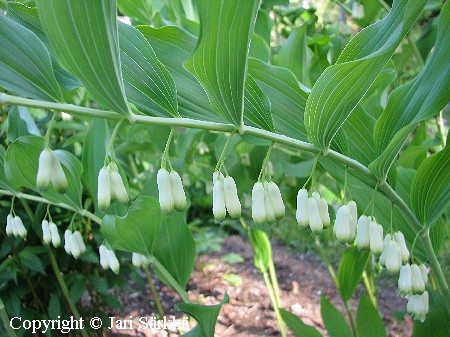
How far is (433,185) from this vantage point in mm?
1425

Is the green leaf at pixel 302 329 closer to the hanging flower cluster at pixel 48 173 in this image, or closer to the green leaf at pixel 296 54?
the green leaf at pixel 296 54

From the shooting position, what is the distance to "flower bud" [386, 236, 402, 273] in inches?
51.4

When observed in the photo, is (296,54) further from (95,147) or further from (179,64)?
(95,147)

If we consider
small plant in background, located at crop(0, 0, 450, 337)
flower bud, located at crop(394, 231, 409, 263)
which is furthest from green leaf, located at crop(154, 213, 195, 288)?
flower bud, located at crop(394, 231, 409, 263)

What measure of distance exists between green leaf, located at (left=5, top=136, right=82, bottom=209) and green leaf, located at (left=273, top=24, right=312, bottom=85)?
0.98 meters

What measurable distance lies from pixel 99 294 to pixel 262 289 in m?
1.85

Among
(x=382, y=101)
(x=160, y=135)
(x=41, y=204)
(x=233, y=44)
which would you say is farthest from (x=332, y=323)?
(x=41, y=204)

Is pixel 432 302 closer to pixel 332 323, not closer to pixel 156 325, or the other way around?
pixel 332 323

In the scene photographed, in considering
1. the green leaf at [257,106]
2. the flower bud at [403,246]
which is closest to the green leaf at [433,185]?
the flower bud at [403,246]

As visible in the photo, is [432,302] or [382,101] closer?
[432,302]

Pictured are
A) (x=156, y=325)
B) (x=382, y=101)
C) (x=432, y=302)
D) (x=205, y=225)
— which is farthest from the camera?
(x=205, y=225)

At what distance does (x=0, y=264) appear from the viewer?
8.91 feet

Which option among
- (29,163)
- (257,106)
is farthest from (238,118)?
(29,163)

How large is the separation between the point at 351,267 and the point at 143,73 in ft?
4.13
